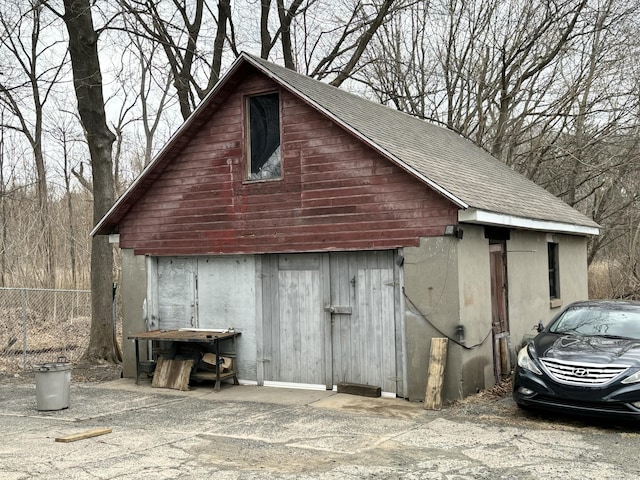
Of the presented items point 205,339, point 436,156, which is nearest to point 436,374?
point 205,339

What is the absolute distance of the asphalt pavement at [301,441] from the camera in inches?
261

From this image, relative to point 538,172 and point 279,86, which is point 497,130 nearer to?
point 538,172

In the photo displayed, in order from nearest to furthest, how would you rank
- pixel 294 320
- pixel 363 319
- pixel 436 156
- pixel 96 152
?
pixel 363 319 < pixel 294 320 < pixel 436 156 < pixel 96 152

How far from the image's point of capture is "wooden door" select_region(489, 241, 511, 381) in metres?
11.3

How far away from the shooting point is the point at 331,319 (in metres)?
11.1

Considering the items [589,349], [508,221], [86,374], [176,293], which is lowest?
[86,374]

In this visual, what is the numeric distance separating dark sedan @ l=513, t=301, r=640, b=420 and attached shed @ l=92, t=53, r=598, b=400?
135 cm

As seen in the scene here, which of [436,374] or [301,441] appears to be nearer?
[301,441]

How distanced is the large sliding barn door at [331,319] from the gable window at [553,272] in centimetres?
607

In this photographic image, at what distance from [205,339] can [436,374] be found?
3879mm

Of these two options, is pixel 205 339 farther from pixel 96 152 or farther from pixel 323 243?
pixel 96 152

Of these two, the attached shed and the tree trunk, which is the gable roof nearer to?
the attached shed

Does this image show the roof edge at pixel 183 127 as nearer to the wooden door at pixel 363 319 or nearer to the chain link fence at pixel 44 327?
the wooden door at pixel 363 319

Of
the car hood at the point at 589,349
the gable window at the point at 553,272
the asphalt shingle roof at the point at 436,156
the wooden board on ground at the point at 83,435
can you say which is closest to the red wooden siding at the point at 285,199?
the asphalt shingle roof at the point at 436,156
